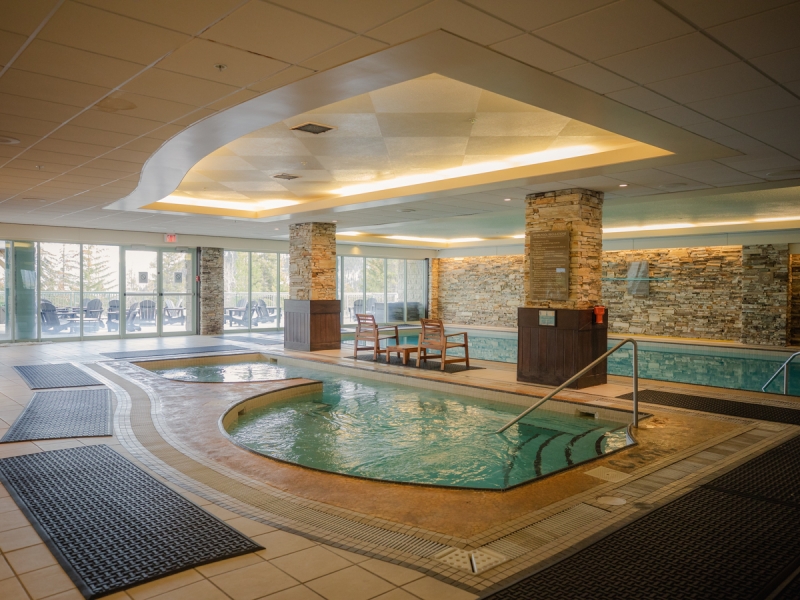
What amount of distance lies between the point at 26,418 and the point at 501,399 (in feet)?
17.0

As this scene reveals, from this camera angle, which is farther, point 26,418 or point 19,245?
point 19,245

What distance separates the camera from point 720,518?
10.5 feet

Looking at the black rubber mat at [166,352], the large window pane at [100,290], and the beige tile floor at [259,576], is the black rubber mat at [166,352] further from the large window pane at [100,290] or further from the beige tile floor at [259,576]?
the beige tile floor at [259,576]

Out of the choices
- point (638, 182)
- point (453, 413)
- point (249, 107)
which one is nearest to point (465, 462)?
point (453, 413)

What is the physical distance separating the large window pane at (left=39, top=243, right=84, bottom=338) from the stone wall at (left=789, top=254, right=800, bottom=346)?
16707 mm

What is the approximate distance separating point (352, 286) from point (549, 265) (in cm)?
1218

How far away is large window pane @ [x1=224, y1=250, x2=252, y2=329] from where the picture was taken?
16.4 meters

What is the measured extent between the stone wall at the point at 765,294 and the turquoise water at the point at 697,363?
0.91 meters

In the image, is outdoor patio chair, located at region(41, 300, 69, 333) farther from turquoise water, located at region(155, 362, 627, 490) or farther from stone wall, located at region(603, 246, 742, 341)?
stone wall, located at region(603, 246, 742, 341)

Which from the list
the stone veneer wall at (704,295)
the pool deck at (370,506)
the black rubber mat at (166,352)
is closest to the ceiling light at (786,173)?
the pool deck at (370,506)

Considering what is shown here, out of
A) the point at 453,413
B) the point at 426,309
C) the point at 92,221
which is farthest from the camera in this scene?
the point at 426,309

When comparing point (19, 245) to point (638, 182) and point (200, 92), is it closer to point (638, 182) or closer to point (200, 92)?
point (200, 92)

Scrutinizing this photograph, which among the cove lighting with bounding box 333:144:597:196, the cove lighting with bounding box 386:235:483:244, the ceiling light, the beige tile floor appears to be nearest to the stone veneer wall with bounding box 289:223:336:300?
the cove lighting with bounding box 333:144:597:196

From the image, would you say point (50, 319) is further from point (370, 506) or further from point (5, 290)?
point (370, 506)
